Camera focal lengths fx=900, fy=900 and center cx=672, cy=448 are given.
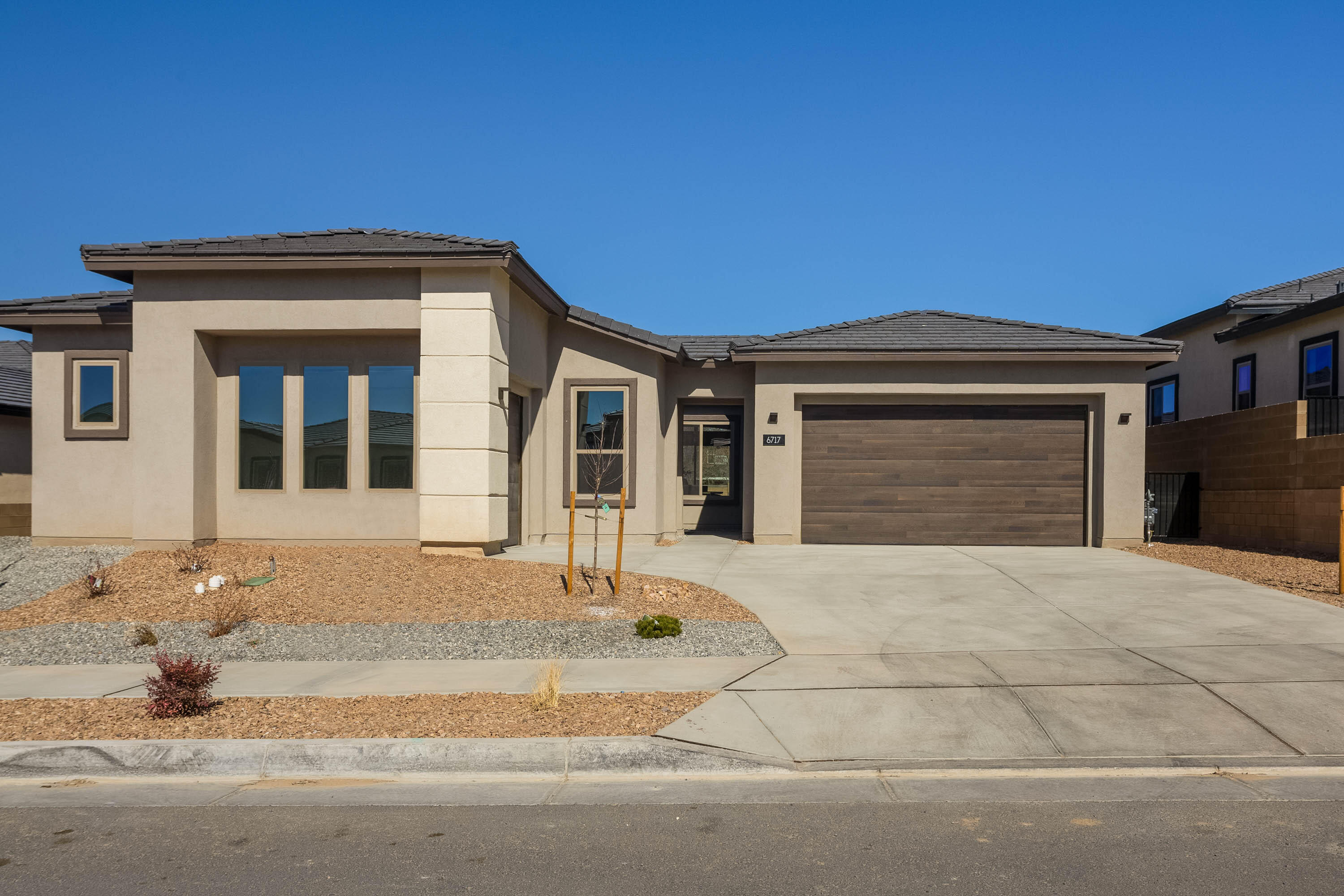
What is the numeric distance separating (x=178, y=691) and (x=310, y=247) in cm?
824

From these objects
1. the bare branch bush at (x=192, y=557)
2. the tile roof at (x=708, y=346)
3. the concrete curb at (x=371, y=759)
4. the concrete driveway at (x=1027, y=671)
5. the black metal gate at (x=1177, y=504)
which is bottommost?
the concrete curb at (x=371, y=759)

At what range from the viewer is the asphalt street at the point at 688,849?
4223mm

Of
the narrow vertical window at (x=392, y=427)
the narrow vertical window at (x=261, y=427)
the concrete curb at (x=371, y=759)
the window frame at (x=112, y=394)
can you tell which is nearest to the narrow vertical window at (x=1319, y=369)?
the narrow vertical window at (x=392, y=427)

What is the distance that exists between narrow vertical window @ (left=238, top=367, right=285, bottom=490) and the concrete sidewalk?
5.59m

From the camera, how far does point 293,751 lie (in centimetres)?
602

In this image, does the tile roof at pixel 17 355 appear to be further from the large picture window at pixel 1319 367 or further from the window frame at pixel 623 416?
the large picture window at pixel 1319 367

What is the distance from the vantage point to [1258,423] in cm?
1703

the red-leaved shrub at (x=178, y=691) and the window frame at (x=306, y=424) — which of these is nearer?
the red-leaved shrub at (x=178, y=691)

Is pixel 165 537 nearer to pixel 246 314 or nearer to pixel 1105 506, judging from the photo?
pixel 246 314

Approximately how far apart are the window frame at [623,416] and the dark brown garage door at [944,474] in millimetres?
3244

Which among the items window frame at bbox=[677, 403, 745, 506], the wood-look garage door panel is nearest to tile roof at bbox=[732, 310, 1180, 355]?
the wood-look garage door panel

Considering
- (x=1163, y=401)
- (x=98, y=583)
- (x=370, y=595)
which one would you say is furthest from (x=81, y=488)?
(x=1163, y=401)

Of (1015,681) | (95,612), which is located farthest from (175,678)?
(1015,681)

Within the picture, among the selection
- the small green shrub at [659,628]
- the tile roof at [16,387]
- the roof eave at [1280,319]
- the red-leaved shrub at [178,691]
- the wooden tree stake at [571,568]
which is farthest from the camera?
the roof eave at [1280,319]
